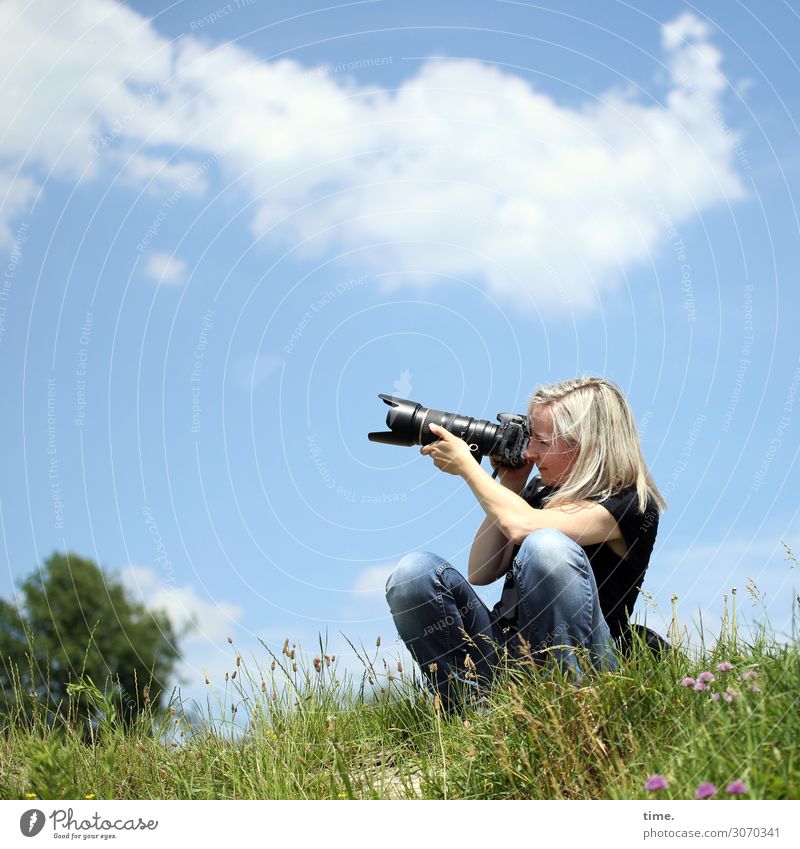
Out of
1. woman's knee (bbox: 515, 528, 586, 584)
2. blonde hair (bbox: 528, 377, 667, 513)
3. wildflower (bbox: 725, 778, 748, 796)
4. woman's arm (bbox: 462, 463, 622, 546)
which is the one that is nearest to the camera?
wildflower (bbox: 725, 778, 748, 796)

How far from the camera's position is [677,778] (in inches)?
85.2

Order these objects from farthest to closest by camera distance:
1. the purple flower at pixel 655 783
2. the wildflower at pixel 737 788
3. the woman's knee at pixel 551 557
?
the woman's knee at pixel 551 557, the purple flower at pixel 655 783, the wildflower at pixel 737 788

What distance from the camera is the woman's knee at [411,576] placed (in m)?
3.29

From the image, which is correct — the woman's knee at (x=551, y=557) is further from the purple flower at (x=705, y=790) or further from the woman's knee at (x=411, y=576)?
the purple flower at (x=705, y=790)

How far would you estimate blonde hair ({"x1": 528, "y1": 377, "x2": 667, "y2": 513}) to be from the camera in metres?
3.24

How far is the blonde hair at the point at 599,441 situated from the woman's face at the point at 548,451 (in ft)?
0.09

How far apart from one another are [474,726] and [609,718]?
0.51 meters

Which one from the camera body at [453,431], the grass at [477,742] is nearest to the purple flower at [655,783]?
the grass at [477,742]

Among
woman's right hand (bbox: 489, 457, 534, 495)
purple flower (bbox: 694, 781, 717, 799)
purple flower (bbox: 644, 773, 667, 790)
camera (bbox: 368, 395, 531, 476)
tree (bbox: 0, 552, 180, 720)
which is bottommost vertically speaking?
purple flower (bbox: 694, 781, 717, 799)

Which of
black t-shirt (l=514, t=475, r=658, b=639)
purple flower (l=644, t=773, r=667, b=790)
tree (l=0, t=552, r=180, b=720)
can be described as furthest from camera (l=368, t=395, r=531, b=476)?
tree (l=0, t=552, r=180, b=720)

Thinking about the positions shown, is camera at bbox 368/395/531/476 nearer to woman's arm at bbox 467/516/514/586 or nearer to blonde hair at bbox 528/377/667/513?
blonde hair at bbox 528/377/667/513

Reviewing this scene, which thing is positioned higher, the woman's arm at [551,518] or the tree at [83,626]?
the tree at [83,626]

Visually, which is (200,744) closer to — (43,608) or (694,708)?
(694,708)
